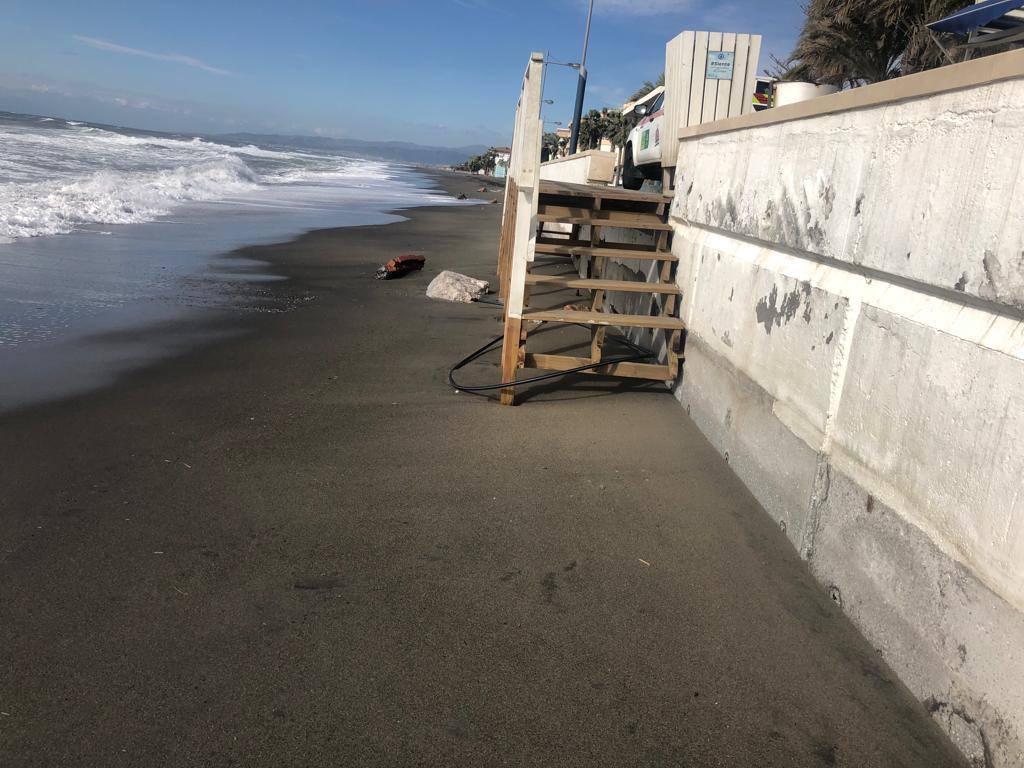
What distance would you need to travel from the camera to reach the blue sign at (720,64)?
6.79 metres

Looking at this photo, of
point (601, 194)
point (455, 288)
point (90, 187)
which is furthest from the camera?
point (90, 187)

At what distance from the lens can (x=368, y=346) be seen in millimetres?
7191

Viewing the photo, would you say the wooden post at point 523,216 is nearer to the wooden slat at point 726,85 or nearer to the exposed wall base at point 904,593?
the exposed wall base at point 904,593

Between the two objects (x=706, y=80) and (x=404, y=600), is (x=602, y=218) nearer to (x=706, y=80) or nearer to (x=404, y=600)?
(x=706, y=80)

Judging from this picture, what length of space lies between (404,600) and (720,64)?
588 centimetres

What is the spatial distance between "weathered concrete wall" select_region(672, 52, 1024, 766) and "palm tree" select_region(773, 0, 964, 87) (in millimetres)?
16463

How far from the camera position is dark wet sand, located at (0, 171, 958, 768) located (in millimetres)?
2396

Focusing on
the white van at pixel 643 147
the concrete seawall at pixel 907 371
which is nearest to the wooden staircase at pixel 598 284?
the concrete seawall at pixel 907 371

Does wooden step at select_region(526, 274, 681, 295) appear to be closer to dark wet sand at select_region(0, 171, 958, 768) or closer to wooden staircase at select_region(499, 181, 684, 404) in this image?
wooden staircase at select_region(499, 181, 684, 404)

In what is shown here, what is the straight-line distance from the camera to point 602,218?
6.49m

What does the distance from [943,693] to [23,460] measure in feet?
15.1

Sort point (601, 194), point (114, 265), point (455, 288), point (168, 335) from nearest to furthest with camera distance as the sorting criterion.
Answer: point (601, 194), point (168, 335), point (455, 288), point (114, 265)

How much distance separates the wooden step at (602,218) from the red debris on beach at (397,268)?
5.03 m

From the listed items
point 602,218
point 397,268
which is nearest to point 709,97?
point 602,218
